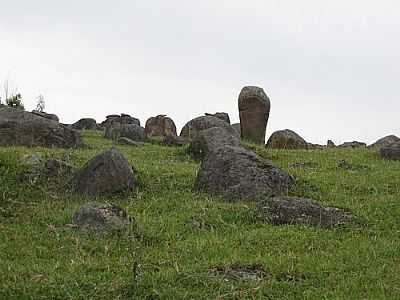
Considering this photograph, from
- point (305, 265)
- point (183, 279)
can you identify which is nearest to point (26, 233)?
point (183, 279)

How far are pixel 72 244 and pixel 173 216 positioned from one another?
77.4 inches

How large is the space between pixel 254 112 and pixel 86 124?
10.2m

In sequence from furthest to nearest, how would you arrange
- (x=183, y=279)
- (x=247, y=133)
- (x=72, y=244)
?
(x=247, y=133) → (x=72, y=244) → (x=183, y=279)

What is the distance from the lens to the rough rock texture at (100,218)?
8453 mm

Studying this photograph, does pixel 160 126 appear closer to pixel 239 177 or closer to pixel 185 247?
pixel 239 177

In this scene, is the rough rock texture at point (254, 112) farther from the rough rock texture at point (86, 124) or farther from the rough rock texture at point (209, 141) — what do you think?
the rough rock texture at point (86, 124)

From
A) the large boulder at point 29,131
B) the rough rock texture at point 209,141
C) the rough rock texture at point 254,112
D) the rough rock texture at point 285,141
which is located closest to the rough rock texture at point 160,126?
the rough rock texture at point 254,112

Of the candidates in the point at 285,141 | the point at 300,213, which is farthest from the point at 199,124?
the point at 300,213

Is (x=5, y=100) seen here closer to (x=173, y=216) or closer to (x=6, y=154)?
(x=6, y=154)

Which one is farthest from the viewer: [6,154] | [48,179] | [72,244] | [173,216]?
[6,154]

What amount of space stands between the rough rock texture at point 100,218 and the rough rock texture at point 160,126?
17.5 metres

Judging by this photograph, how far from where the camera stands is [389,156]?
16703 millimetres

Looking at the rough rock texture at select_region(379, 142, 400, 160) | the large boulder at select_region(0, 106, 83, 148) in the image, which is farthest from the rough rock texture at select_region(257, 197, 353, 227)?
the large boulder at select_region(0, 106, 83, 148)

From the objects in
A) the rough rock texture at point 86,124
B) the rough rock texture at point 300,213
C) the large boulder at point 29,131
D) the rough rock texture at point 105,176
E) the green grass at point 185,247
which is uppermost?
the rough rock texture at point 86,124
